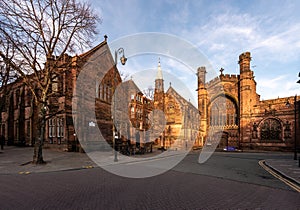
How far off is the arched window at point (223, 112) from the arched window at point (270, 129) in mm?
6189

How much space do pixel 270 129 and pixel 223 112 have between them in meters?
9.97

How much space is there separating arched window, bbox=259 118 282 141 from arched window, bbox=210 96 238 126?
6.19 meters

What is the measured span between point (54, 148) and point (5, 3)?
15663 millimetres

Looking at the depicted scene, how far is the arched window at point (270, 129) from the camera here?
108ft

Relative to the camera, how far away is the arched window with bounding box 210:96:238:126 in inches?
1613

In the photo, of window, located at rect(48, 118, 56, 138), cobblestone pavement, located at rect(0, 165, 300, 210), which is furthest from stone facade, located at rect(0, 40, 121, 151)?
cobblestone pavement, located at rect(0, 165, 300, 210)

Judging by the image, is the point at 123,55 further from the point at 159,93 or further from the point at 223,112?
the point at 223,112

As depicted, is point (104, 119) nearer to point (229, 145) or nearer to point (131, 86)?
point (131, 86)

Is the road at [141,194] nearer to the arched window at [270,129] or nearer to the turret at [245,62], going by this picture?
the arched window at [270,129]

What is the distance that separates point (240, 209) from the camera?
18.9ft

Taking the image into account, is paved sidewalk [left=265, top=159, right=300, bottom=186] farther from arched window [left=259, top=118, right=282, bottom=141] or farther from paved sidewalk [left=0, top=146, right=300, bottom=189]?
arched window [left=259, top=118, right=282, bottom=141]

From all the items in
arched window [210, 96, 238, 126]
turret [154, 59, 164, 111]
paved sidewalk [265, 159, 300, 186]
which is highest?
turret [154, 59, 164, 111]

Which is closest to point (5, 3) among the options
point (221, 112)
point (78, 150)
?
point (78, 150)

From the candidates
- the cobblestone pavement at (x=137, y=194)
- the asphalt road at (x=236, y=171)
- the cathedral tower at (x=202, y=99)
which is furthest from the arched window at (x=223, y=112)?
the cobblestone pavement at (x=137, y=194)
